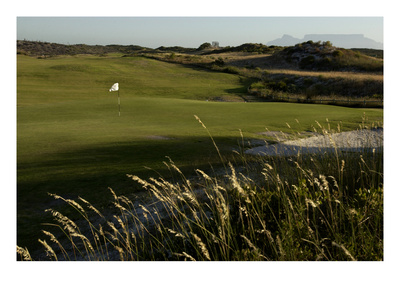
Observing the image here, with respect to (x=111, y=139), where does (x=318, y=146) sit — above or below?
above

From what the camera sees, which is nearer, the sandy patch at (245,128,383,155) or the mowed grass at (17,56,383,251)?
the sandy patch at (245,128,383,155)

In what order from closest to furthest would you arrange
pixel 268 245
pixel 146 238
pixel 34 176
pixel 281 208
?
pixel 268 245 < pixel 281 208 < pixel 146 238 < pixel 34 176

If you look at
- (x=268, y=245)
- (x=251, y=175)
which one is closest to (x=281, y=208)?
(x=268, y=245)

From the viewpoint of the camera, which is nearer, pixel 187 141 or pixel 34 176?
pixel 34 176

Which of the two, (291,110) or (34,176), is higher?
(291,110)

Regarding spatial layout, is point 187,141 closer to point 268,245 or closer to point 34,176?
point 34,176

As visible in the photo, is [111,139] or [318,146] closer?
[318,146]

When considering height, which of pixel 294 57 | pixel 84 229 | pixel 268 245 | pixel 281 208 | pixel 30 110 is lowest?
pixel 84 229

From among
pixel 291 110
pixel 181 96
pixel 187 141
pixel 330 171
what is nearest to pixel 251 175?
pixel 330 171

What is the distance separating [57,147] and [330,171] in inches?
285

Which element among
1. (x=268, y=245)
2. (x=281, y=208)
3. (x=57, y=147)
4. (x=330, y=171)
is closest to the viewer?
(x=268, y=245)

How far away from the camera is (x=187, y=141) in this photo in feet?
33.8

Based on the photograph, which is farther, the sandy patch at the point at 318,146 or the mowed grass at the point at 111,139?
the mowed grass at the point at 111,139

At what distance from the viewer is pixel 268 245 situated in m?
3.57
